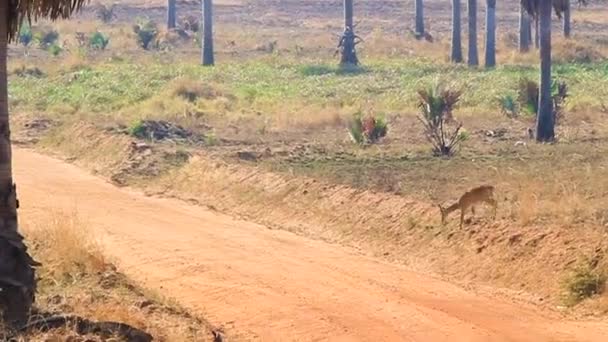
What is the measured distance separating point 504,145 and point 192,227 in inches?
397

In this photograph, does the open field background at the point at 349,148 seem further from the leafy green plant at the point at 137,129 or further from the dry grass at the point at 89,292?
the dry grass at the point at 89,292

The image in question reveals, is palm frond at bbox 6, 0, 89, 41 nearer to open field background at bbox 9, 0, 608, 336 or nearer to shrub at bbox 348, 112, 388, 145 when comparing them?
open field background at bbox 9, 0, 608, 336

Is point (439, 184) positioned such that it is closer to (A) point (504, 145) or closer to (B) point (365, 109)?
(A) point (504, 145)

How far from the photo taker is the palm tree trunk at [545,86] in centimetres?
2808

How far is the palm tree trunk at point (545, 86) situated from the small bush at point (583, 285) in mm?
14028

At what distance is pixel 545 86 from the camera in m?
28.4

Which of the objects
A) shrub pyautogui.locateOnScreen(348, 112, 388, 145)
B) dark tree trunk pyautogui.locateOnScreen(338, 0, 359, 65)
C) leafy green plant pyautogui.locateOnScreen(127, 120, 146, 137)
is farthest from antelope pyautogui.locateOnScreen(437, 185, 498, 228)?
dark tree trunk pyautogui.locateOnScreen(338, 0, 359, 65)

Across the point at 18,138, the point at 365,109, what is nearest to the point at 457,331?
the point at 18,138

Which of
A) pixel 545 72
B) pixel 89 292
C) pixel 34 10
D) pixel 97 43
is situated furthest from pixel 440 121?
pixel 97 43

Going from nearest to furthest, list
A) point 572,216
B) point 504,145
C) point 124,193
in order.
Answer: point 572,216 → point 124,193 → point 504,145

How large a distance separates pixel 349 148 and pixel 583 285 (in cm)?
1251

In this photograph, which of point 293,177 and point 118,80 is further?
point 118,80

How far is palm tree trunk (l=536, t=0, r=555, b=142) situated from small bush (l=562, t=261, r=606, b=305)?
14028 millimetres

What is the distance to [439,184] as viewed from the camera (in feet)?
67.6
